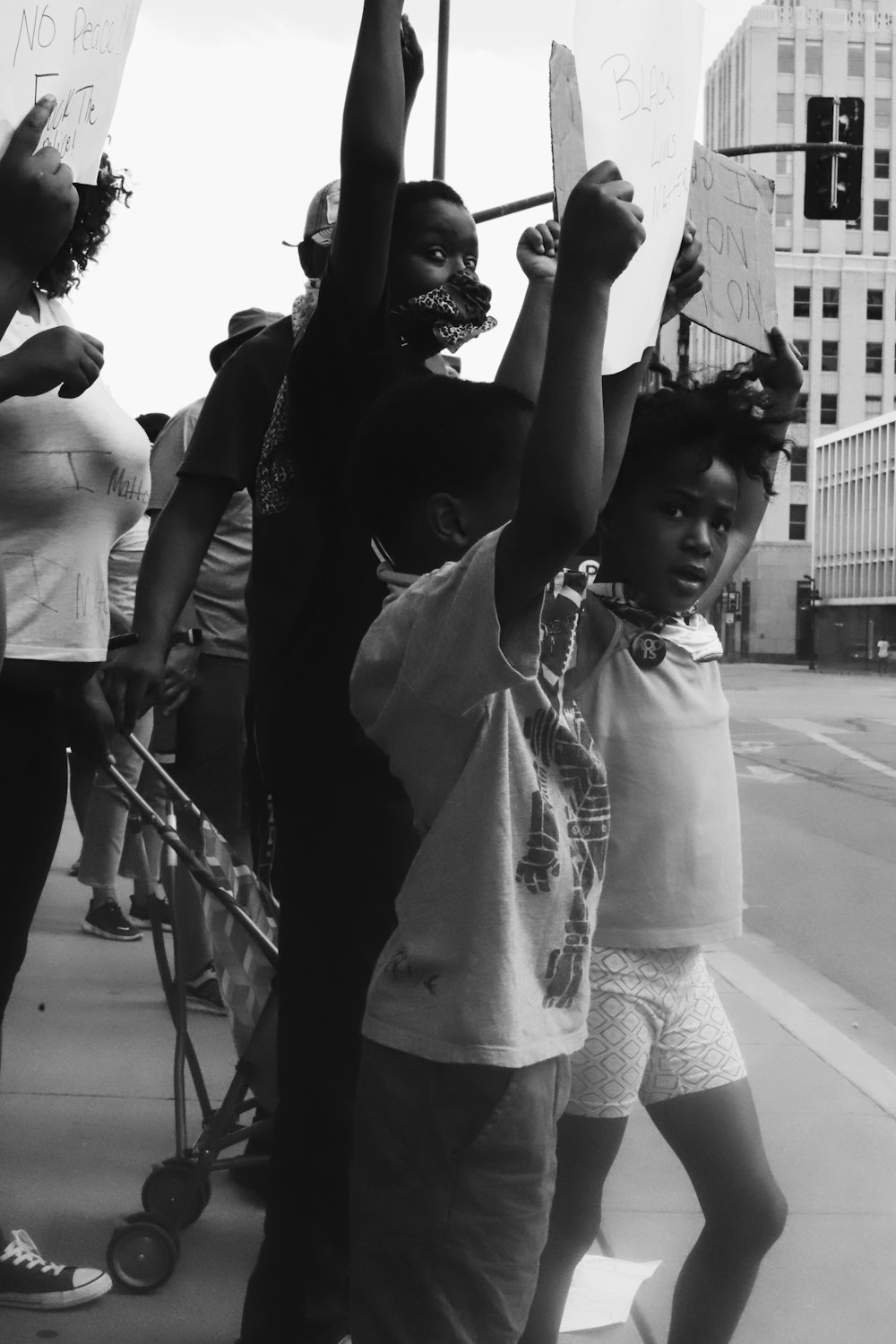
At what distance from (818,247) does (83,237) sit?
98.2 metres

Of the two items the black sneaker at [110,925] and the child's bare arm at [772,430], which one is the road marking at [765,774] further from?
the child's bare arm at [772,430]

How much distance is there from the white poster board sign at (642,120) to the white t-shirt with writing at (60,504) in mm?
984

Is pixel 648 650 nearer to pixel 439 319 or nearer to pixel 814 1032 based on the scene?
pixel 439 319

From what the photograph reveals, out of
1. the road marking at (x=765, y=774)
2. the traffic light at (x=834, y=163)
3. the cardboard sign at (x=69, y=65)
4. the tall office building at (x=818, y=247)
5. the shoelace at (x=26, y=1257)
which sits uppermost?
the tall office building at (x=818, y=247)

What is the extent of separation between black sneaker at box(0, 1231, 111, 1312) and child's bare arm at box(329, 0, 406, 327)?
1.74 meters

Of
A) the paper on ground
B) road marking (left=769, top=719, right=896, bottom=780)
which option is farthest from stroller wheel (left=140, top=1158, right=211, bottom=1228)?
road marking (left=769, top=719, right=896, bottom=780)

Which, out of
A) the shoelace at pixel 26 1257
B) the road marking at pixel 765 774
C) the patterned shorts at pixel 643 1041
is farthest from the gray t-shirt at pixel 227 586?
the road marking at pixel 765 774

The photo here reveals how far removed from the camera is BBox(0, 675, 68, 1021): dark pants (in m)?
2.62

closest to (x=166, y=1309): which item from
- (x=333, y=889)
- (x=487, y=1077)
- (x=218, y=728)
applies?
(x=333, y=889)

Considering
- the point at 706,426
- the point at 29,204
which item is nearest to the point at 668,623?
the point at 706,426

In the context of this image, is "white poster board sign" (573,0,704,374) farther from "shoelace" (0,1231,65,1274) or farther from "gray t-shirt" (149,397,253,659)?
Answer: "gray t-shirt" (149,397,253,659)

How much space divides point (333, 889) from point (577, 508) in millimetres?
902

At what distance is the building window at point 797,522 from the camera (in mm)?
93625

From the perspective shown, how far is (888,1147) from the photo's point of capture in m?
3.99
